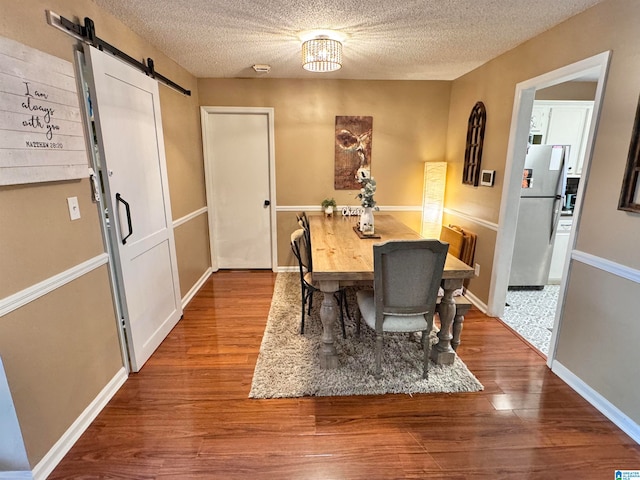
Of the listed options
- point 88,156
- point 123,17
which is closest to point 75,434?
point 88,156

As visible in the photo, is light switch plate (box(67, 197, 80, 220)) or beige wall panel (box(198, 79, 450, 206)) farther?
beige wall panel (box(198, 79, 450, 206))

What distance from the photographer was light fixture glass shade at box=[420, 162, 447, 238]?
391 cm

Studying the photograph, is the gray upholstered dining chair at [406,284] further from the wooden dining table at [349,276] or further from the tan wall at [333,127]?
the tan wall at [333,127]

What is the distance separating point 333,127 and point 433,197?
1.52 meters

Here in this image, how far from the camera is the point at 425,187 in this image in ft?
13.1

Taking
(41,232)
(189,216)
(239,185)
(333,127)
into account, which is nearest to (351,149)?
(333,127)

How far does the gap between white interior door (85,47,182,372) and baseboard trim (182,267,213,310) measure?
1.63ft

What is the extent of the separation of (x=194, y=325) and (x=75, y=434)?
1.25m

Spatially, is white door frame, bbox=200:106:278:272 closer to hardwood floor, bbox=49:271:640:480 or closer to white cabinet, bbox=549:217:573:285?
hardwood floor, bbox=49:271:640:480

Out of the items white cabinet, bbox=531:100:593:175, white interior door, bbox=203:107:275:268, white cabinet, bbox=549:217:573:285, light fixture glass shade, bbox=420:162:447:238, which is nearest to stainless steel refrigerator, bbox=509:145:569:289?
white cabinet, bbox=549:217:573:285

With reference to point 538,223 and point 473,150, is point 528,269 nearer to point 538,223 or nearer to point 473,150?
point 538,223

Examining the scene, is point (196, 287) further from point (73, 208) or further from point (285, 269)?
point (73, 208)

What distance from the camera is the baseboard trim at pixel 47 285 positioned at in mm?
1302

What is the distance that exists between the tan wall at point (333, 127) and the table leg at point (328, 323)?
2217 millimetres
